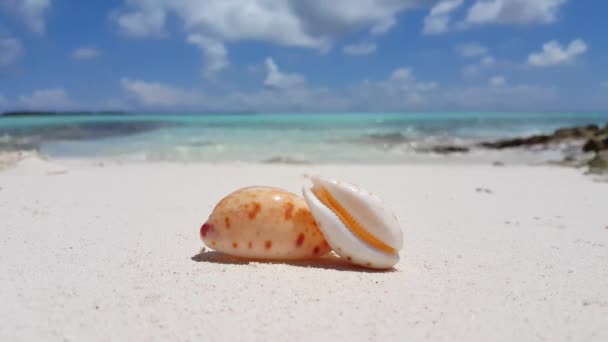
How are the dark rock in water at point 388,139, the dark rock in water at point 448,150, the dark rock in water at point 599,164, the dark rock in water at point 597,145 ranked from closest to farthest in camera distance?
the dark rock in water at point 599,164 < the dark rock in water at point 597,145 < the dark rock in water at point 448,150 < the dark rock in water at point 388,139

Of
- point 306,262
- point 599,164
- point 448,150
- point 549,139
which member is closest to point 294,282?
point 306,262

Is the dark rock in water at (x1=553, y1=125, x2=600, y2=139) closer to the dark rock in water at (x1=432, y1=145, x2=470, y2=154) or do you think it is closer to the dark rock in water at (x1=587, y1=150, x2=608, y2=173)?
the dark rock in water at (x1=432, y1=145, x2=470, y2=154)

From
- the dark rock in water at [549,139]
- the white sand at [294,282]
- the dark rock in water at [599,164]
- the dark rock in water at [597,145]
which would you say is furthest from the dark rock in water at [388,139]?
the white sand at [294,282]

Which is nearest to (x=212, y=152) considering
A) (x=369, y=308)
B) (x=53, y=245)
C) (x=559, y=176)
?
(x=559, y=176)

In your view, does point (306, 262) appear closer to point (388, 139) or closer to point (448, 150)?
point (448, 150)

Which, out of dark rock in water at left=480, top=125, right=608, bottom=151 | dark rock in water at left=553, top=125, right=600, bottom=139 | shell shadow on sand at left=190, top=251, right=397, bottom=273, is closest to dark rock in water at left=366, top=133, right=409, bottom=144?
dark rock in water at left=480, top=125, right=608, bottom=151

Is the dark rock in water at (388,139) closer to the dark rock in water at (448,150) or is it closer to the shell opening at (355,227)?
the dark rock in water at (448,150)

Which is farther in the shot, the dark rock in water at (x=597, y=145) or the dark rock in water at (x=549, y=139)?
the dark rock in water at (x=549, y=139)
